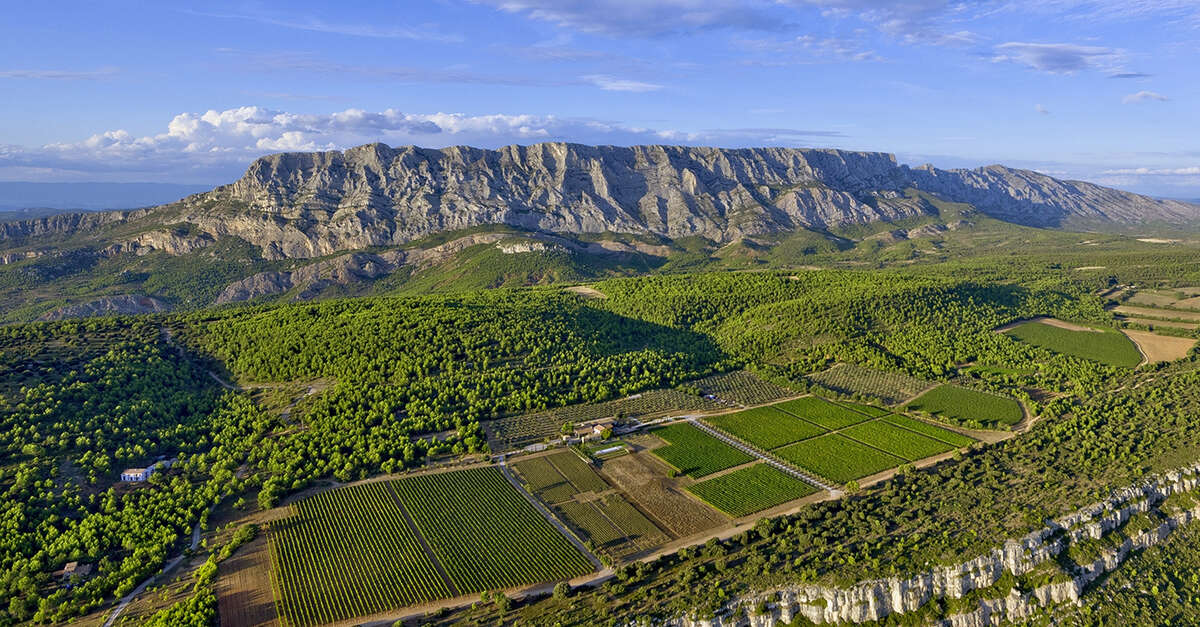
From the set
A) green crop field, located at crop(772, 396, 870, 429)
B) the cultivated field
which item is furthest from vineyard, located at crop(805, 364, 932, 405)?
green crop field, located at crop(772, 396, 870, 429)

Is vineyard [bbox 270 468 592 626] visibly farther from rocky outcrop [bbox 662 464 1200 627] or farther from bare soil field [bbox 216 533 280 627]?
rocky outcrop [bbox 662 464 1200 627]

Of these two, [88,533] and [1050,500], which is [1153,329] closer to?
[1050,500]

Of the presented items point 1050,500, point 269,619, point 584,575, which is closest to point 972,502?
point 1050,500

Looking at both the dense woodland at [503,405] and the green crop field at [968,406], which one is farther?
the green crop field at [968,406]

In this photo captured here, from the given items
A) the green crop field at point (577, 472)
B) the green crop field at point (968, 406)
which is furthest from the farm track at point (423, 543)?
the green crop field at point (968, 406)

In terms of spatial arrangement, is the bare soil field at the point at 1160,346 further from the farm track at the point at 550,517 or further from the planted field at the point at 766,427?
the farm track at the point at 550,517

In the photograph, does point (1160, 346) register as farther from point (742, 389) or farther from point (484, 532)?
point (484, 532)
